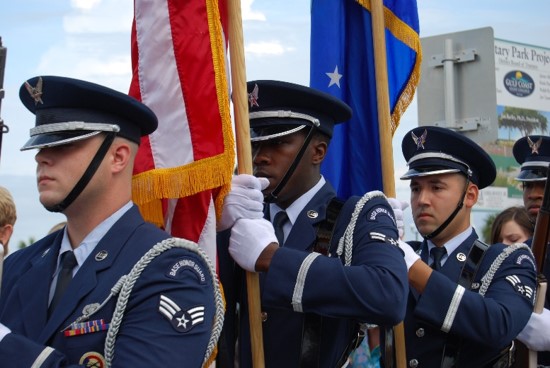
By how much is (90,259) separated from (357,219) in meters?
1.44

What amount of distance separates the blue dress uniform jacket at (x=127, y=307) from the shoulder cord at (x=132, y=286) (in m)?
0.02

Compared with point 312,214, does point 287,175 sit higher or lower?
higher

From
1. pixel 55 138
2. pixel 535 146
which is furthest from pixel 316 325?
pixel 535 146

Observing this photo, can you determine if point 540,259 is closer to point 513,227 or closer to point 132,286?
point 513,227

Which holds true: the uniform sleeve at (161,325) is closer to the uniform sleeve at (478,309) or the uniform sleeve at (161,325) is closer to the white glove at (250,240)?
the white glove at (250,240)

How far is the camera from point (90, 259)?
379 centimetres

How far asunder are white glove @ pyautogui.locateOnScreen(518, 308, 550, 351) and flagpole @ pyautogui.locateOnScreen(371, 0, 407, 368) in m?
1.12

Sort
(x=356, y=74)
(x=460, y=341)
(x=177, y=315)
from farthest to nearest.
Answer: (x=356, y=74)
(x=460, y=341)
(x=177, y=315)

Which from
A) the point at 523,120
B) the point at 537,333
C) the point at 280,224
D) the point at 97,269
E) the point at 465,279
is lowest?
the point at 537,333

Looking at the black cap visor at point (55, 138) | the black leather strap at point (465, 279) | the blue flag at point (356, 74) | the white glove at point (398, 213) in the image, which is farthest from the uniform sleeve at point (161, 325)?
the blue flag at point (356, 74)

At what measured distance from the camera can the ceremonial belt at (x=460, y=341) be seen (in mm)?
5375

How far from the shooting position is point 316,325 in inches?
182

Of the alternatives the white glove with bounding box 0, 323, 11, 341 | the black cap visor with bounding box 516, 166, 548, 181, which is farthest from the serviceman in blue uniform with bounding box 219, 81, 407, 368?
the black cap visor with bounding box 516, 166, 548, 181

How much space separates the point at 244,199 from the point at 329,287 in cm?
58
